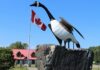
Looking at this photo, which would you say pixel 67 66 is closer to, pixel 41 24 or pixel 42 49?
pixel 42 49

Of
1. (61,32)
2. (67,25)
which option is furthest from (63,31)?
(67,25)

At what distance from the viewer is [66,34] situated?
1759cm

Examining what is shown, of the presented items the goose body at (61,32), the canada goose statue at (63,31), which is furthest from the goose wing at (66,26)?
the goose body at (61,32)

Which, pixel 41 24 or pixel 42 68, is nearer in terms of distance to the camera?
pixel 42 68

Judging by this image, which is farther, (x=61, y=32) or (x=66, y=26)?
(x=66, y=26)

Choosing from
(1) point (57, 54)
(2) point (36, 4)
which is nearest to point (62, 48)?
(1) point (57, 54)

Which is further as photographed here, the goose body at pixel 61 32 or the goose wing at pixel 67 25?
the goose wing at pixel 67 25

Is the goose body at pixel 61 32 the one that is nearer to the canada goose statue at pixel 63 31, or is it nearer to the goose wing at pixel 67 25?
the canada goose statue at pixel 63 31

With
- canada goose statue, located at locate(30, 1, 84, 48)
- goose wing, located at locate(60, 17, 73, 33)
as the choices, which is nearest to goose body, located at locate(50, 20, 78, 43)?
canada goose statue, located at locate(30, 1, 84, 48)

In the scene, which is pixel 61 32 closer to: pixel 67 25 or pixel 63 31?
pixel 63 31

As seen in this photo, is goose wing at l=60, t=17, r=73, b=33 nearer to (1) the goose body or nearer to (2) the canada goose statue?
(2) the canada goose statue

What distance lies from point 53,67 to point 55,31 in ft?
6.07

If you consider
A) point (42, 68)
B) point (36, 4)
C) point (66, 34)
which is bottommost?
point (42, 68)

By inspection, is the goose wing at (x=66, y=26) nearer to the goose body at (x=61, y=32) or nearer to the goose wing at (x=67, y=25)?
the goose wing at (x=67, y=25)
